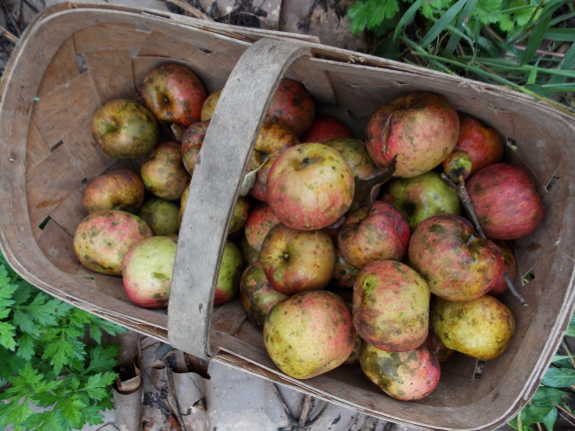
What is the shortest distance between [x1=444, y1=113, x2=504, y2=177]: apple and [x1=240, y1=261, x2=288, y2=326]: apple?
1.09 metres

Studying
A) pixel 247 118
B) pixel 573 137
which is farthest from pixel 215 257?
pixel 573 137

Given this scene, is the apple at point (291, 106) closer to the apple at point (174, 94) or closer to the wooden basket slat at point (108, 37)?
the apple at point (174, 94)

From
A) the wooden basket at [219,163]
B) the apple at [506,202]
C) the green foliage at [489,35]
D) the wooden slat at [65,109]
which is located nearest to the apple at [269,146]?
the wooden basket at [219,163]

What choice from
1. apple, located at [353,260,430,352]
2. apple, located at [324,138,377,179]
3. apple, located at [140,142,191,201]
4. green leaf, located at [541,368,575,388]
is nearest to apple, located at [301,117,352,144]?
apple, located at [324,138,377,179]

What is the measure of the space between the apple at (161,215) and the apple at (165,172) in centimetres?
10

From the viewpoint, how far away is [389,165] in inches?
64.7

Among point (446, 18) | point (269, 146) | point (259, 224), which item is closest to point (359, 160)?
point (269, 146)

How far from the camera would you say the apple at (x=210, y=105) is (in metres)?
Result: 1.95

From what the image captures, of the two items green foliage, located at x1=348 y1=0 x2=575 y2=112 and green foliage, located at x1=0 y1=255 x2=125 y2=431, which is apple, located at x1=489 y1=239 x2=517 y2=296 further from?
green foliage, located at x1=0 y1=255 x2=125 y2=431

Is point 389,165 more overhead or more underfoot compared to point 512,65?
more underfoot

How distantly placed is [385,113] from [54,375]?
7.60 feet

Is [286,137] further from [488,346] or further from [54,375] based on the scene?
[54,375]

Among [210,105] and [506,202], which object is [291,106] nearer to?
[210,105]

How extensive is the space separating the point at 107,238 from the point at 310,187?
3.58ft
